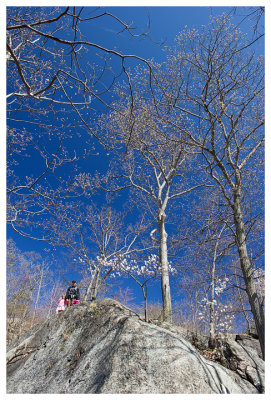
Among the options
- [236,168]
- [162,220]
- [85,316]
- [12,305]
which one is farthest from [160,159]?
[12,305]

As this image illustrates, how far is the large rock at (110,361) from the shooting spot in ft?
7.91

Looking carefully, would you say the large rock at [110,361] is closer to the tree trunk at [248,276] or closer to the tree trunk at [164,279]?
the tree trunk at [248,276]

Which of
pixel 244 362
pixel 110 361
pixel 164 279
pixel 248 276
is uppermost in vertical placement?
pixel 164 279

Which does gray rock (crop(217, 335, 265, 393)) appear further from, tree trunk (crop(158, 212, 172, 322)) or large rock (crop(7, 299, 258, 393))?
tree trunk (crop(158, 212, 172, 322))

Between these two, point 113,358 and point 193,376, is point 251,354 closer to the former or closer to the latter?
point 193,376

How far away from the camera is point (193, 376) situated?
245 cm

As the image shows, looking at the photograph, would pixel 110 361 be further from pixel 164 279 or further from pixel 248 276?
pixel 164 279

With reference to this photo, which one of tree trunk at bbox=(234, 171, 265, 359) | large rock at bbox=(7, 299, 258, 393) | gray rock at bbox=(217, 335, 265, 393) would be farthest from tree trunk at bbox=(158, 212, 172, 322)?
tree trunk at bbox=(234, 171, 265, 359)

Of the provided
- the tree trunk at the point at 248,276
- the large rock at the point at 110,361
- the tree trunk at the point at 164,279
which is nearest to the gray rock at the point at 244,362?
the large rock at the point at 110,361

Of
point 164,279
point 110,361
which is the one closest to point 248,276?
point 110,361

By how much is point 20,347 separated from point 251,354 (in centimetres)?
525

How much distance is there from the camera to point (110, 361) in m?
2.69

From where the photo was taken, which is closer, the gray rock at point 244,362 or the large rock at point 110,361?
the large rock at point 110,361
